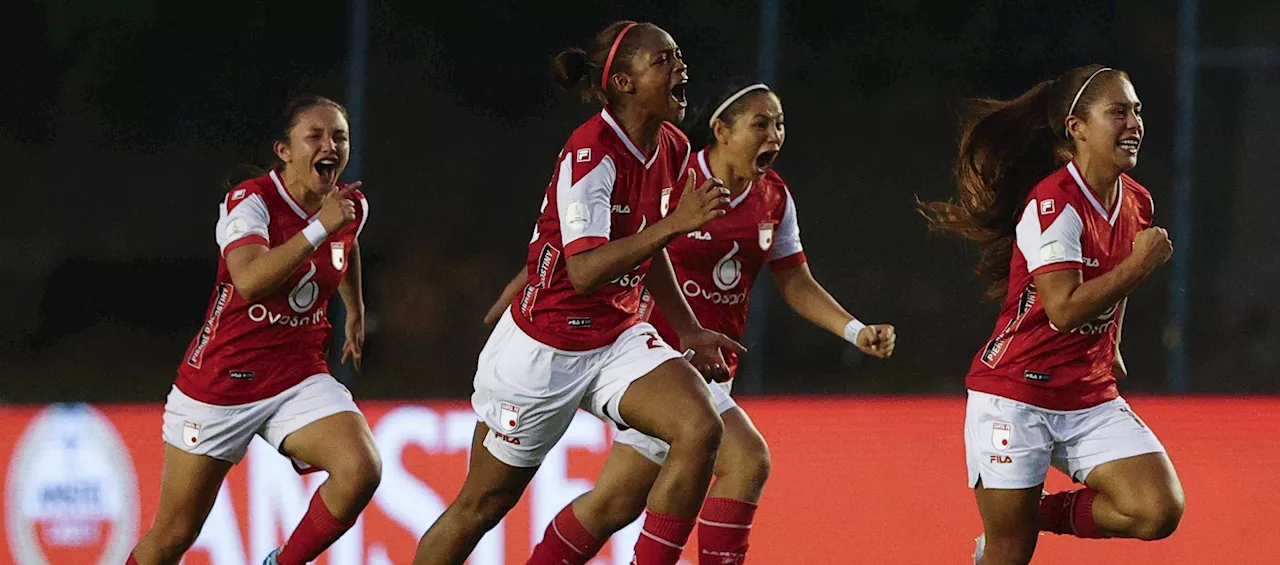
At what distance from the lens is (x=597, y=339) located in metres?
4.95

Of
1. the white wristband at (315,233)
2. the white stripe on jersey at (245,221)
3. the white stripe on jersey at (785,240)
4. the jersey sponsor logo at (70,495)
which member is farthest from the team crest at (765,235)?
Result: the jersey sponsor logo at (70,495)

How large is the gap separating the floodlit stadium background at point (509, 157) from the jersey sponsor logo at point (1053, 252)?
4715 millimetres

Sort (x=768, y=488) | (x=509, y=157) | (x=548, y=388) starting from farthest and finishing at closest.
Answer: (x=509, y=157), (x=768, y=488), (x=548, y=388)

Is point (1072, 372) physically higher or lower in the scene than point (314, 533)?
higher

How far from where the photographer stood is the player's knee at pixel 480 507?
4.95 metres

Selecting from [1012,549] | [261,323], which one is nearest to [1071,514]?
[1012,549]

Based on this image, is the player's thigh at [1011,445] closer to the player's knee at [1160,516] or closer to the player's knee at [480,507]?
the player's knee at [1160,516]

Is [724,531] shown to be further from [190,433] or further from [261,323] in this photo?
[190,433]

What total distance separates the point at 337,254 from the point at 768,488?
175 cm

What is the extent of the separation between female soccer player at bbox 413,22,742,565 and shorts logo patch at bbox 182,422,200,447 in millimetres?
879

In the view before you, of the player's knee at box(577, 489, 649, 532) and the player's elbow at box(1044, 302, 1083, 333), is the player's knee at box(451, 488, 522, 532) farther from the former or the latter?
the player's elbow at box(1044, 302, 1083, 333)

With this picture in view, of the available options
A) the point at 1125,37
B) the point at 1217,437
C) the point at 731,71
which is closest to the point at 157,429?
the point at 1217,437

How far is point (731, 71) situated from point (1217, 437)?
447cm

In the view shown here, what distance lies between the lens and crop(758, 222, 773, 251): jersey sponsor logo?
5.76 meters
